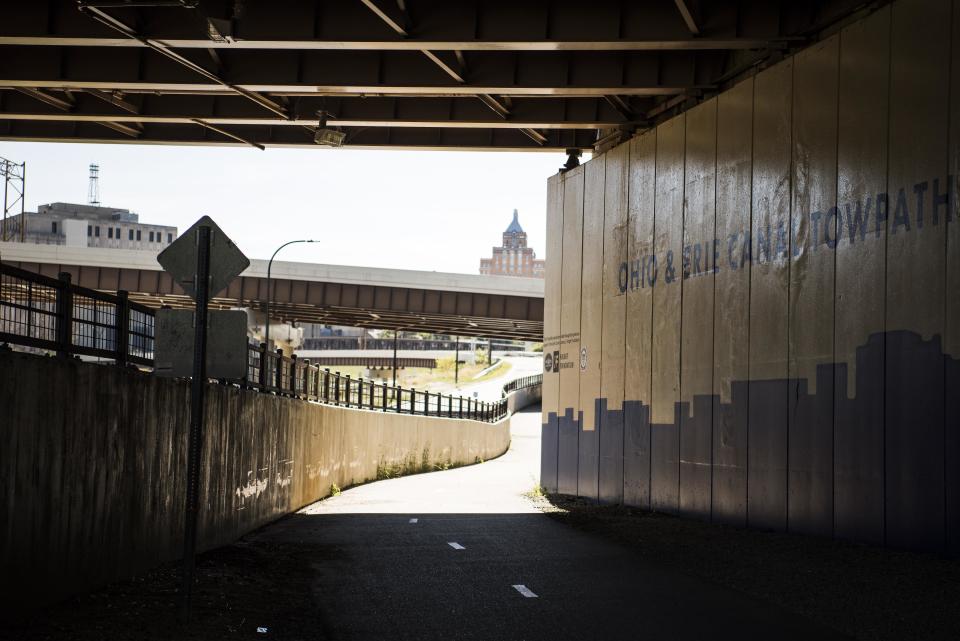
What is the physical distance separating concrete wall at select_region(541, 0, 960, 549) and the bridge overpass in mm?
49776

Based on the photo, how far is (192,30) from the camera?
61.0 ft

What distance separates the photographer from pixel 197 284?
30.5 feet

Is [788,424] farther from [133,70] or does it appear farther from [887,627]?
[133,70]

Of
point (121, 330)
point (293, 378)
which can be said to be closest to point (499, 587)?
point (121, 330)

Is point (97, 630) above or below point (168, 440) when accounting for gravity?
below

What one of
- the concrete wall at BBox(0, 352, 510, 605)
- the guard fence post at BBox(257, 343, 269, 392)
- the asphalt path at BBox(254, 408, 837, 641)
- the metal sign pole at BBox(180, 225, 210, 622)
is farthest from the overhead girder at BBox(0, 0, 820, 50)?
the metal sign pole at BBox(180, 225, 210, 622)

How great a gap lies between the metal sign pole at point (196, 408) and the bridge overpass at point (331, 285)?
207 ft

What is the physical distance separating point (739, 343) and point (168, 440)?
9.36 metres

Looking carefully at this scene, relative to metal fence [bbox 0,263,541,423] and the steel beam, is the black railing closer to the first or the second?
metal fence [bbox 0,263,541,423]

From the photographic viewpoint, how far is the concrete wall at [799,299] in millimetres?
13078

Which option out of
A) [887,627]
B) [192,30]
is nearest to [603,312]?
[192,30]

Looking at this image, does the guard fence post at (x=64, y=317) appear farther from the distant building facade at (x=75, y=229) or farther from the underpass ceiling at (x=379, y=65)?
the distant building facade at (x=75, y=229)

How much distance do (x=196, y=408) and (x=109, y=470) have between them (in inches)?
83.6

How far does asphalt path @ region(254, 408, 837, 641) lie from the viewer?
896cm
